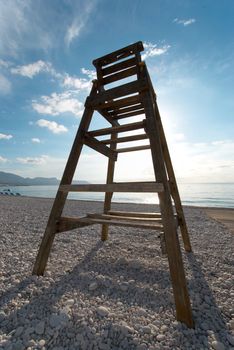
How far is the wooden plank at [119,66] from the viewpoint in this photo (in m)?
2.94

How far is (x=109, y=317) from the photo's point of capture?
2.05 metres

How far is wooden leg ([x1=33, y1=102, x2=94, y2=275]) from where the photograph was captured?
2.93 m

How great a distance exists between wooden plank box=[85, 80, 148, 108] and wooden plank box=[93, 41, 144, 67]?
0.55 meters

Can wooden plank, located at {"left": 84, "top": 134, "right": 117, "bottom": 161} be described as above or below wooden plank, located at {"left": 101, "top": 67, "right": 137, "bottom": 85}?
below

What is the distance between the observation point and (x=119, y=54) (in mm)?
3012

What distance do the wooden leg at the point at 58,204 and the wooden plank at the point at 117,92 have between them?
0.18 m

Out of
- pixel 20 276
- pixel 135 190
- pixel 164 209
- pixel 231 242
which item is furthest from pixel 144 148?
pixel 231 242

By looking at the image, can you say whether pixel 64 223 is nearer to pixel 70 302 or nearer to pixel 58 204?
pixel 58 204

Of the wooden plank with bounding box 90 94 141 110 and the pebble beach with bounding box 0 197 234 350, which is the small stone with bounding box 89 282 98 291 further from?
the wooden plank with bounding box 90 94 141 110

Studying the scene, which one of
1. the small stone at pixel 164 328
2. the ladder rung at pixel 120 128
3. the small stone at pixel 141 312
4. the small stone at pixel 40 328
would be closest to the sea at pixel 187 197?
the ladder rung at pixel 120 128

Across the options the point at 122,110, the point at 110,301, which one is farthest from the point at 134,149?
the point at 110,301

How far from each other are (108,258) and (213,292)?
194cm

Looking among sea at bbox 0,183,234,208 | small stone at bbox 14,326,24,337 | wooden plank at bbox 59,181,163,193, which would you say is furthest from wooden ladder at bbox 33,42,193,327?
sea at bbox 0,183,234,208

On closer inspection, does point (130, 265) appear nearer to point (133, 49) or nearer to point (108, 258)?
point (108, 258)
